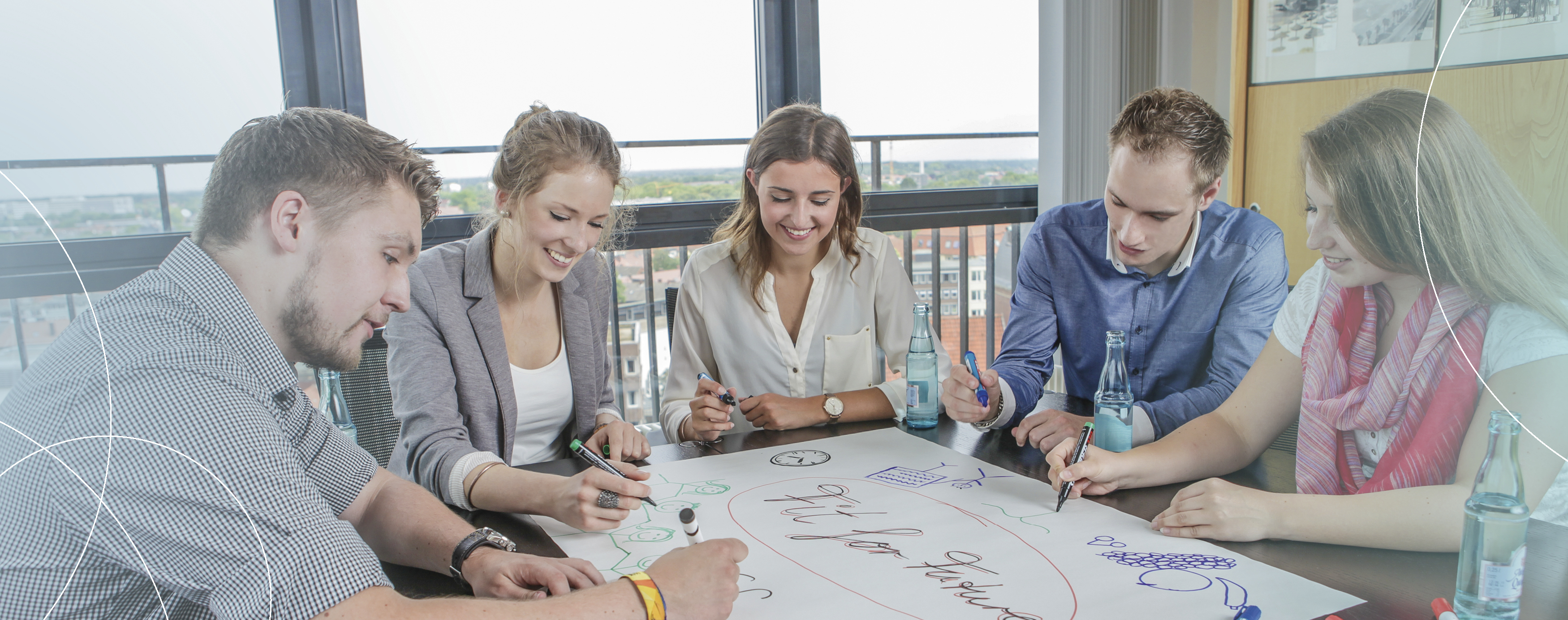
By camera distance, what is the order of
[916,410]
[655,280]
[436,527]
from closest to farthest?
[436,527] → [916,410] → [655,280]

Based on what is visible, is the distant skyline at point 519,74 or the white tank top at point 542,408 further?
the white tank top at point 542,408

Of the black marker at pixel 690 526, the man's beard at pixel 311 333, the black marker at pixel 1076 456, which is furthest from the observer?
the black marker at pixel 1076 456

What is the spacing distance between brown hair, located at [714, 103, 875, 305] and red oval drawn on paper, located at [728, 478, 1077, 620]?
0.75 m

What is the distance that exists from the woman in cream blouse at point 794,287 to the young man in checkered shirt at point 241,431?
0.84 meters

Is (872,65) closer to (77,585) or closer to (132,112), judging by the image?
(132,112)

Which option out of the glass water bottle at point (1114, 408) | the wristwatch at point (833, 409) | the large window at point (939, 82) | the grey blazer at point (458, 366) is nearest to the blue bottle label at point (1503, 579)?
the glass water bottle at point (1114, 408)

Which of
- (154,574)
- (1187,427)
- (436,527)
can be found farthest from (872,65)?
(154,574)

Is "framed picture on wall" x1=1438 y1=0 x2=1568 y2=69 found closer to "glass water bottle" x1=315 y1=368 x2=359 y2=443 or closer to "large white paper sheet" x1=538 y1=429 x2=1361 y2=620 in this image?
"large white paper sheet" x1=538 y1=429 x2=1361 y2=620

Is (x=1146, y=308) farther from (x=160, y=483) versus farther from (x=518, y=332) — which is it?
(x=160, y=483)

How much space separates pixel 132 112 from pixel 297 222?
6.5 inches

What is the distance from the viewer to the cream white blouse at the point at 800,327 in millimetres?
1788

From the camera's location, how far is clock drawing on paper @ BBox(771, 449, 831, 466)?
4.04 feet

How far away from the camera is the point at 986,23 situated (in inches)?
128

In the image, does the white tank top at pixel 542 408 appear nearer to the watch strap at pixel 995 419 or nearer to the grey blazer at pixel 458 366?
the grey blazer at pixel 458 366
